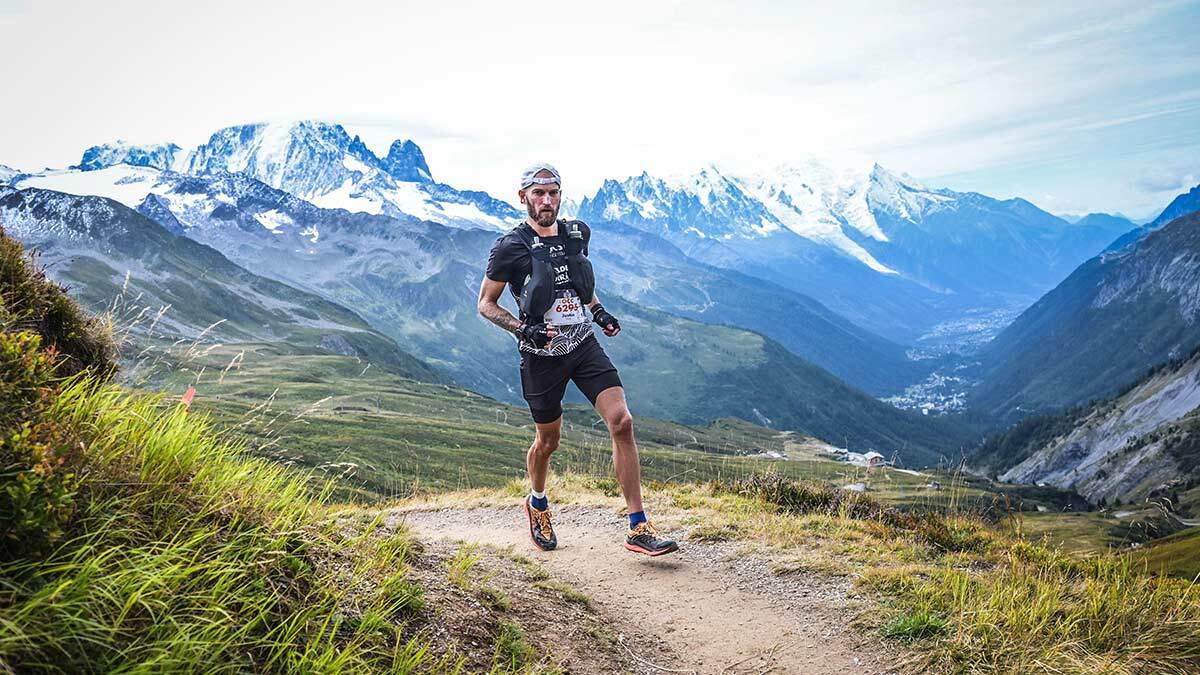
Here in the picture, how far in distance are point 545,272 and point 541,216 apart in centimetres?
71

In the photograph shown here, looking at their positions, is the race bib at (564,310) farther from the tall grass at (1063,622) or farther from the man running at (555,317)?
the tall grass at (1063,622)

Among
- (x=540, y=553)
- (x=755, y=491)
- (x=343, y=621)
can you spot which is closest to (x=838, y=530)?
(x=755, y=491)

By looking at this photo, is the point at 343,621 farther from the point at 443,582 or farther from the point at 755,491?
the point at 755,491

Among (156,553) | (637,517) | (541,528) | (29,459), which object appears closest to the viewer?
(29,459)

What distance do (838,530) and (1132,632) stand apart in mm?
4278

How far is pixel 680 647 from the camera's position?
6.95m

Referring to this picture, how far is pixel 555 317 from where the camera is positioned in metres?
8.80

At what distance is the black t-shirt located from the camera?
870 cm

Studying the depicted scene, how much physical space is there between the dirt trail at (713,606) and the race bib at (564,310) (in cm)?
301

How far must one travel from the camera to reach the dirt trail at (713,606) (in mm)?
6645

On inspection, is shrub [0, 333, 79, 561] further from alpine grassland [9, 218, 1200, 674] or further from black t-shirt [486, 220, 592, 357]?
black t-shirt [486, 220, 592, 357]

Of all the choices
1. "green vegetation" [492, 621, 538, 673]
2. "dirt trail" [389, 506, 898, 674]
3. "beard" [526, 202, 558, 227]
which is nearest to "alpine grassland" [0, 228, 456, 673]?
"green vegetation" [492, 621, 538, 673]

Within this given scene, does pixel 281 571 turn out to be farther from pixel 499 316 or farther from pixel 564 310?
pixel 564 310

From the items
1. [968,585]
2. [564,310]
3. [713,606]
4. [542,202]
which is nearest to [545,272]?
[564,310]
